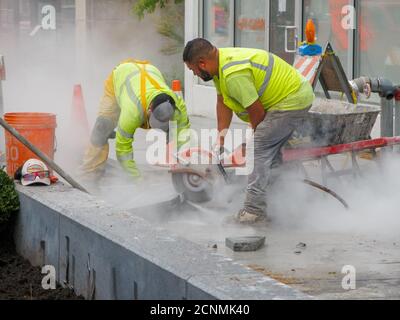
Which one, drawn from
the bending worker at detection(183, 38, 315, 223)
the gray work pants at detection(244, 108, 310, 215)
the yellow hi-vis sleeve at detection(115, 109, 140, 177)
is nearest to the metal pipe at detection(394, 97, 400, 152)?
the bending worker at detection(183, 38, 315, 223)

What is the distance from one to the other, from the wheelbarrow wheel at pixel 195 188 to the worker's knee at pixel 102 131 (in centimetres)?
154

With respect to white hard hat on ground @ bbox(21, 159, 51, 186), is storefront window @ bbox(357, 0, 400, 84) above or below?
above

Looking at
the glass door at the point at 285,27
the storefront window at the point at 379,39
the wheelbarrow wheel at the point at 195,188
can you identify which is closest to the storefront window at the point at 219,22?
the glass door at the point at 285,27

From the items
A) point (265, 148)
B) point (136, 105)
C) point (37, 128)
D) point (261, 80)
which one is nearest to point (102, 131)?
point (136, 105)

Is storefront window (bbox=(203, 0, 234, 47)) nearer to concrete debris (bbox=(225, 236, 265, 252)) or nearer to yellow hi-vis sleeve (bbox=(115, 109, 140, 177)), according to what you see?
yellow hi-vis sleeve (bbox=(115, 109, 140, 177))

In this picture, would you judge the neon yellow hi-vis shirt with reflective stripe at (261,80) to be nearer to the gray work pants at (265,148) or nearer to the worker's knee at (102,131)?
the gray work pants at (265,148)

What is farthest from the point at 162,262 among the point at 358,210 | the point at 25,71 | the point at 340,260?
the point at 25,71

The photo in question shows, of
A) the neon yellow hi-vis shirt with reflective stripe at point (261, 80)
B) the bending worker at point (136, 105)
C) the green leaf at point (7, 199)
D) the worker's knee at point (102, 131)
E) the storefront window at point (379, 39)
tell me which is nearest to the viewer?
the green leaf at point (7, 199)

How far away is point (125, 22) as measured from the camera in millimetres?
22406

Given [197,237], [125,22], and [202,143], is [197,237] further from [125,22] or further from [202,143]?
[125,22]

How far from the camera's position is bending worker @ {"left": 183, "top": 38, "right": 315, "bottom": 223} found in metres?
7.73

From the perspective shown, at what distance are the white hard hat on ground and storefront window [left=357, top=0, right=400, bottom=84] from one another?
5592mm

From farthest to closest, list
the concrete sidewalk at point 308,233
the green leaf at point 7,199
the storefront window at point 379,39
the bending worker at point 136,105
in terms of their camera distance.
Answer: the storefront window at point 379,39 → the bending worker at point 136,105 → the green leaf at point 7,199 → the concrete sidewalk at point 308,233

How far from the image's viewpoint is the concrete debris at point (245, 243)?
7164 millimetres
